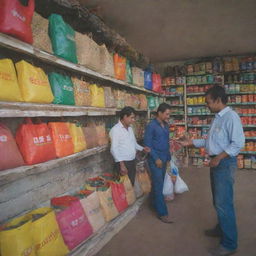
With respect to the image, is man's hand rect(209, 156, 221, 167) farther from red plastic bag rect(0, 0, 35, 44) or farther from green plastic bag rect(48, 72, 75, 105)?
red plastic bag rect(0, 0, 35, 44)

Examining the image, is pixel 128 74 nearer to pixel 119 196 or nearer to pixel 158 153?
pixel 158 153

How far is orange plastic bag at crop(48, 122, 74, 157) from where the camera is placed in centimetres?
231

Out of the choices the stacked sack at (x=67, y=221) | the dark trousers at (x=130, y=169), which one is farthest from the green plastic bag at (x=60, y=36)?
the dark trousers at (x=130, y=169)

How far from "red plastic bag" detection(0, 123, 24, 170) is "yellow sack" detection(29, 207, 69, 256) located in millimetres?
558

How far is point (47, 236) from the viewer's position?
6.52ft

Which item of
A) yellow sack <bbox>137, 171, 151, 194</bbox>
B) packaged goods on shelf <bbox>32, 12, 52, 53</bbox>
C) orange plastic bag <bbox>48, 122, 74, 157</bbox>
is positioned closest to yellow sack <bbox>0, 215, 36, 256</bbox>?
orange plastic bag <bbox>48, 122, 74, 157</bbox>

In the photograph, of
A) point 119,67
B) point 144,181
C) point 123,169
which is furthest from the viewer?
point 144,181

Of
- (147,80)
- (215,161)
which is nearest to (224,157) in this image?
(215,161)

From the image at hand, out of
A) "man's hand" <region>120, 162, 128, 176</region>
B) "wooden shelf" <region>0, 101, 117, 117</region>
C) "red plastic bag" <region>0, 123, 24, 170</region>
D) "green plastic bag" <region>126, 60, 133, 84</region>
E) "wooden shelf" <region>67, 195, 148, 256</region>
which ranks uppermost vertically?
"green plastic bag" <region>126, 60, 133, 84</region>

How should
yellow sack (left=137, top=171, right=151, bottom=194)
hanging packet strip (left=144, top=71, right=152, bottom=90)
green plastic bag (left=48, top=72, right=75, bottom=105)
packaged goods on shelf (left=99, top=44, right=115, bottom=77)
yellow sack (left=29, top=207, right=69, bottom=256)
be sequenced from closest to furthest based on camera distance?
yellow sack (left=29, top=207, right=69, bottom=256) → green plastic bag (left=48, top=72, right=75, bottom=105) → packaged goods on shelf (left=99, top=44, right=115, bottom=77) → yellow sack (left=137, top=171, right=151, bottom=194) → hanging packet strip (left=144, top=71, right=152, bottom=90)

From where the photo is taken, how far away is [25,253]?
1740 mm

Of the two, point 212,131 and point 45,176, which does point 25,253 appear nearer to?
point 45,176

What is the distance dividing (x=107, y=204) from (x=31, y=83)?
1772mm

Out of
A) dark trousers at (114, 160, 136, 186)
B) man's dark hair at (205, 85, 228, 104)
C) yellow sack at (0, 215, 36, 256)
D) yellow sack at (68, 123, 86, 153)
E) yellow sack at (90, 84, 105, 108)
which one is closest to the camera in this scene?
yellow sack at (0, 215, 36, 256)
